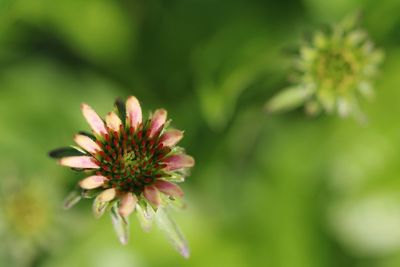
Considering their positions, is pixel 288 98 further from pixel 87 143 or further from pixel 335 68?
pixel 87 143

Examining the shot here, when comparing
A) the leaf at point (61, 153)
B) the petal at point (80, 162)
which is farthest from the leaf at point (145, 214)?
the leaf at point (61, 153)

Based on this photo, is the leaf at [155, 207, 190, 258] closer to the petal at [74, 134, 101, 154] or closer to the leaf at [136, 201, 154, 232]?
the leaf at [136, 201, 154, 232]

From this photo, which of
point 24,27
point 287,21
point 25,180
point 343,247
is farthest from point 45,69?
point 343,247

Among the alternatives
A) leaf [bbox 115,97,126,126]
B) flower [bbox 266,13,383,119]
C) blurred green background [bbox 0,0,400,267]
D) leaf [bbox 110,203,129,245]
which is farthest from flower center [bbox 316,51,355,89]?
leaf [bbox 110,203,129,245]

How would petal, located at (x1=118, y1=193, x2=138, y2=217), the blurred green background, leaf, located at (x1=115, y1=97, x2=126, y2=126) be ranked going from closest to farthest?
1. petal, located at (x1=118, y1=193, x2=138, y2=217)
2. leaf, located at (x1=115, y1=97, x2=126, y2=126)
3. the blurred green background

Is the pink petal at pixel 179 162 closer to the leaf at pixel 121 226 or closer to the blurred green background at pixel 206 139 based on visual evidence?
the leaf at pixel 121 226

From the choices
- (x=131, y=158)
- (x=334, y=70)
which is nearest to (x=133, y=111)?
(x=131, y=158)

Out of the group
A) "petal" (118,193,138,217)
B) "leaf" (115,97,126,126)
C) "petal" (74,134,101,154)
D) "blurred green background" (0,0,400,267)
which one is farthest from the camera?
"blurred green background" (0,0,400,267)
